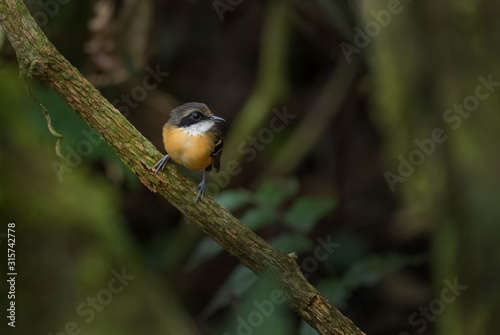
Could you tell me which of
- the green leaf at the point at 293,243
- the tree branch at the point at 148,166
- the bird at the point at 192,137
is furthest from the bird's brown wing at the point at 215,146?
the green leaf at the point at 293,243

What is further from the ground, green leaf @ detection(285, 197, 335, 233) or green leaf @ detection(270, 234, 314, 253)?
green leaf @ detection(285, 197, 335, 233)

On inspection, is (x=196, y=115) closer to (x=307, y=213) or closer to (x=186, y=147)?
(x=186, y=147)

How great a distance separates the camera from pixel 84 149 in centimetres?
364

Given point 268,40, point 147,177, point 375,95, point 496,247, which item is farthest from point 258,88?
point 147,177

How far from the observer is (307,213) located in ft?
12.1

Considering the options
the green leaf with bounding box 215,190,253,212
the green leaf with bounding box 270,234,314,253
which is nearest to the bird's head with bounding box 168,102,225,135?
the green leaf with bounding box 215,190,253,212

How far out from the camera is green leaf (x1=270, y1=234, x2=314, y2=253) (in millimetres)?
3402

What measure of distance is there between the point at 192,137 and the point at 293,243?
1131 mm

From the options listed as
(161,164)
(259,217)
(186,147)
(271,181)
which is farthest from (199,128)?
(271,181)

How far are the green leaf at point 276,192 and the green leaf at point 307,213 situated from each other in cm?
9

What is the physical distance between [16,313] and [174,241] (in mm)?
1369

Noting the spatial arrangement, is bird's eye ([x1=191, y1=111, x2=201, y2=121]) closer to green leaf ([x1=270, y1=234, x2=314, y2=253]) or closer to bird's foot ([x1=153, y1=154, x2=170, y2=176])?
bird's foot ([x1=153, y1=154, x2=170, y2=176])

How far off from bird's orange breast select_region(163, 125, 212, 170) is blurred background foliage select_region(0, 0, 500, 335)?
0.78m

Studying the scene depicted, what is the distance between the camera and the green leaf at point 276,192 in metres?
3.71
